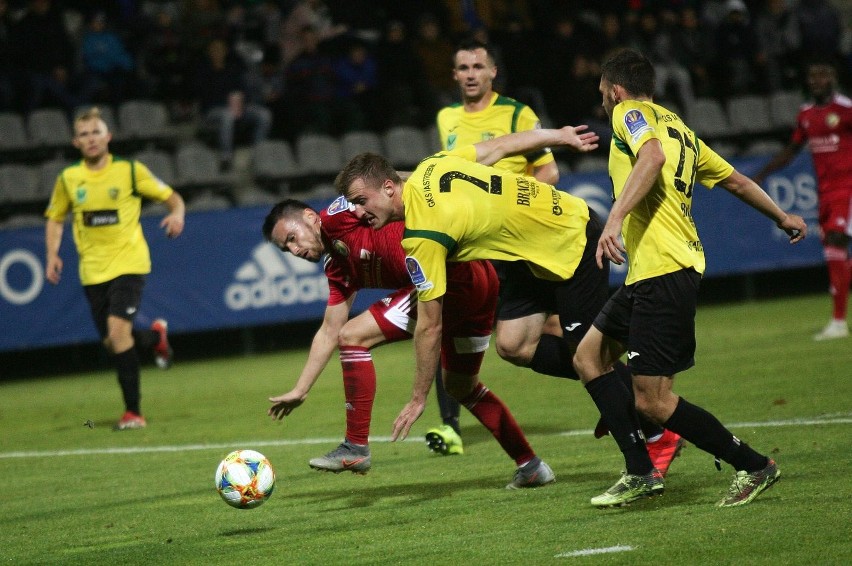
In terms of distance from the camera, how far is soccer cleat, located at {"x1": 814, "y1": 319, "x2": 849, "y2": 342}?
493 inches

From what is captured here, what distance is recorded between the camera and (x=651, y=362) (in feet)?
19.2

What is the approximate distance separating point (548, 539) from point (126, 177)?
6.96m

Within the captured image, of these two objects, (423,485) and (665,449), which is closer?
(665,449)

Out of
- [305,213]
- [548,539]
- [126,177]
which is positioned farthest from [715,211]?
[548,539]

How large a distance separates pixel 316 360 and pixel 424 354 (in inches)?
49.8

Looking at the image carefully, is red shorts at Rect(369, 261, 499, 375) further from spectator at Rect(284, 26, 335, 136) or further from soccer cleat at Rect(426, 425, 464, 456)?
spectator at Rect(284, 26, 335, 136)

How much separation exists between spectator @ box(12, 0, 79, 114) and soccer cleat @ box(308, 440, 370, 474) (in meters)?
11.2

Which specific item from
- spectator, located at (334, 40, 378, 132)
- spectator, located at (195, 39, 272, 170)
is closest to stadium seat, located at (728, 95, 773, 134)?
spectator, located at (334, 40, 378, 132)

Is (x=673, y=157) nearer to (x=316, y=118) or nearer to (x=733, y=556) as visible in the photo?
(x=733, y=556)

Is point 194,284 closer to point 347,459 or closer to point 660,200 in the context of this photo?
point 347,459

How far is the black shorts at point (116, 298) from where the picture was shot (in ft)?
36.4

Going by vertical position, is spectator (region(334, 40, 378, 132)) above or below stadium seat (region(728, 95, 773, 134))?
above

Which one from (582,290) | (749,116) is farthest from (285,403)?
(749,116)

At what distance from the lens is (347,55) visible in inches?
723
